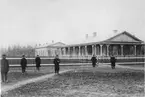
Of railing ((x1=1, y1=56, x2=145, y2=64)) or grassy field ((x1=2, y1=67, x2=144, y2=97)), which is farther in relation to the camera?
railing ((x1=1, y1=56, x2=145, y2=64))

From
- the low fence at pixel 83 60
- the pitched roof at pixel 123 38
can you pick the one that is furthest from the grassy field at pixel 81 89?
the pitched roof at pixel 123 38

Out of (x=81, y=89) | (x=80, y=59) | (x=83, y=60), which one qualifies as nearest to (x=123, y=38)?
(x=83, y=60)

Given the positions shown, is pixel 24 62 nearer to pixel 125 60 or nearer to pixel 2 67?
pixel 2 67

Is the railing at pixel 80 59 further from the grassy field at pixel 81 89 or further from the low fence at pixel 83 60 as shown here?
the grassy field at pixel 81 89

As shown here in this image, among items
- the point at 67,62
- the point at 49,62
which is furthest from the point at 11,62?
the point at 67,62

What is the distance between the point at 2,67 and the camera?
1566 cm

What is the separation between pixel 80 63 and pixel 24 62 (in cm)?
1402

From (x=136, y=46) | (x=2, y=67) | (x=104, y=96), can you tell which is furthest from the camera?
(x=136, y=46)

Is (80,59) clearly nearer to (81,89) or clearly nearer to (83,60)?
(83,60)

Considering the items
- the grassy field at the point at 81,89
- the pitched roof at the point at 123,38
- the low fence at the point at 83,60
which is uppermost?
the pitched roof at the point at 123,38

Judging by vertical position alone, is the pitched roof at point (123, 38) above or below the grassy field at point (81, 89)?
above

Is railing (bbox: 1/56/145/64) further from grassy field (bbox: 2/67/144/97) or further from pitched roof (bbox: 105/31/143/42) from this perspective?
grassy field (bbox: 2/67/144/97)

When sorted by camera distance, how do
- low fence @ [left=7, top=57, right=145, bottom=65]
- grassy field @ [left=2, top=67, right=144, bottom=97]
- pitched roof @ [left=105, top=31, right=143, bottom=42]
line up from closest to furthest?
grassy field @ [left=2, top=67, right=144, bottom=97], low fence @ [left=7, top=57, right=145, bottom=65], pitched roof @ [left=105, top=31, right=143, bottom=42]

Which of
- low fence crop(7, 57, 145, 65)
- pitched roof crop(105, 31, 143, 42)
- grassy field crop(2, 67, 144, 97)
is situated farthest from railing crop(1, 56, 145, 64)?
grassy field crop(2, 67, 144, 97)
